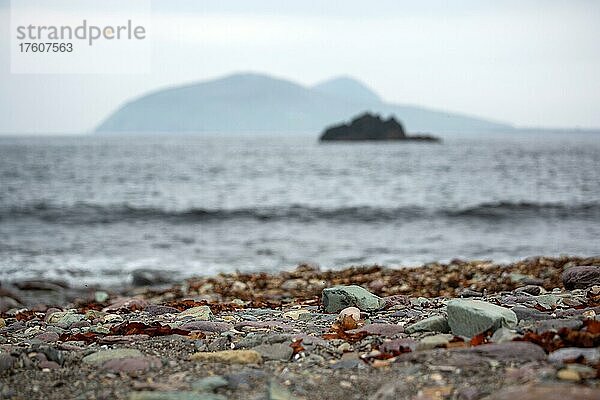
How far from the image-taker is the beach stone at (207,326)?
5.66m

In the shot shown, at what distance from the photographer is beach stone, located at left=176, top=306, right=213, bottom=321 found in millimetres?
6404

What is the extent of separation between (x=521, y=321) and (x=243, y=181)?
3955cm

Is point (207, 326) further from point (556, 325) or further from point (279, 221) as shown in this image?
point (279, 221)

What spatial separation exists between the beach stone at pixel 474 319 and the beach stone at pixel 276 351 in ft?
3.78

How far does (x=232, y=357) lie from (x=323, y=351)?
2.07 feet

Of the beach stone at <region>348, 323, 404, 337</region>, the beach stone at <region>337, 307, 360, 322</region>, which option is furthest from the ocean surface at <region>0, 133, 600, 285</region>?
the beach stone at <region>348, 323, 404, 337</region>

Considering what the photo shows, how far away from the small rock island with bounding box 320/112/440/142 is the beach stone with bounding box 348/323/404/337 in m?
125

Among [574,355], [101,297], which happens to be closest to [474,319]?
[574,355]

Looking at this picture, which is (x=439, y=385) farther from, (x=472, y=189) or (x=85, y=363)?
(x=472, y=189)

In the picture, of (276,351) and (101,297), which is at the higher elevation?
(276,351)

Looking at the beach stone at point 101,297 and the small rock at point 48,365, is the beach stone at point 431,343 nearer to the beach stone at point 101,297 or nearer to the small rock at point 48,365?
the small rock at point 48,365

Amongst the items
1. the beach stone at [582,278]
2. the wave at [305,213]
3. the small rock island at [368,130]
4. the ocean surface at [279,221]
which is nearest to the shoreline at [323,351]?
the beach stone at [582,278]

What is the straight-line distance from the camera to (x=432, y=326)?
5.16 metres

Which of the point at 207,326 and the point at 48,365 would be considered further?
the point at 207,326
